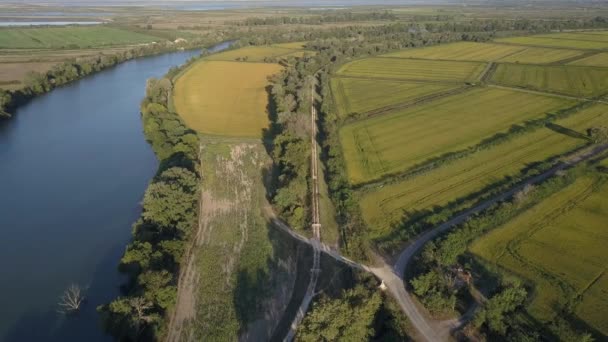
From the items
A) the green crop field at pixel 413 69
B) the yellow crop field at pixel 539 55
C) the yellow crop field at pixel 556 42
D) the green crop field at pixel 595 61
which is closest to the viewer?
the green crop field at pixel 413 69

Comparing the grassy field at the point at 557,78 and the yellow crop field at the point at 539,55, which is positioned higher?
the yellow crop field at the point at 539,55

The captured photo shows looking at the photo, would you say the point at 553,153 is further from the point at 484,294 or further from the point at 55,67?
the point at 55,67

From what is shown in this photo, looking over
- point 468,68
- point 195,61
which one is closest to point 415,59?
point 468,68

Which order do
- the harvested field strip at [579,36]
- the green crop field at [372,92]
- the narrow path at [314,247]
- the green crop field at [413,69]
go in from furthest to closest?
the harvested field strip at [579,36]
the green crop field at [413,69]
the green crop field at [372,92]
the narrow path at [314,247]

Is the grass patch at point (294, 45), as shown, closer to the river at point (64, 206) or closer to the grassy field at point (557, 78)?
the grassy field at point (557, 78)

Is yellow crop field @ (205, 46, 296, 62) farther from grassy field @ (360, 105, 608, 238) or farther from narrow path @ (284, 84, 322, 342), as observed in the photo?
grassy field @ (360, 105, 608, 238)

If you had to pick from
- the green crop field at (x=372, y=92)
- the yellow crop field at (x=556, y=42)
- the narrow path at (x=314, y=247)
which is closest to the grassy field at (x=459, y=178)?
the narrow path at (x=314, y=247)

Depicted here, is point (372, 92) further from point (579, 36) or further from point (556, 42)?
point (579, 36)

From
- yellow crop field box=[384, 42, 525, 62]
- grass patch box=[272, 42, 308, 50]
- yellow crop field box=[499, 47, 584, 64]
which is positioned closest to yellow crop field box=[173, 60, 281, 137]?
grass patch box=[272, 42, 308, 50]
